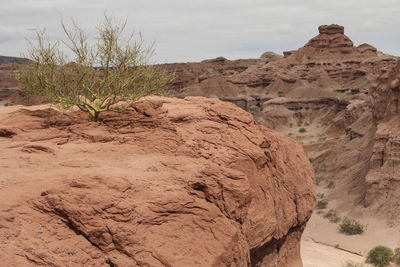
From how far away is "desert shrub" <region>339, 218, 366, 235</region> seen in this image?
15606 millimetres

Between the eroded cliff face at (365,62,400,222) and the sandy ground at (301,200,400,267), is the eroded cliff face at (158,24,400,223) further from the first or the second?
the sandy ground at (301,200,400,267)

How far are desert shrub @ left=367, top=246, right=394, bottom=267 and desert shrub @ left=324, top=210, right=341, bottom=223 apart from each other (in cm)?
389

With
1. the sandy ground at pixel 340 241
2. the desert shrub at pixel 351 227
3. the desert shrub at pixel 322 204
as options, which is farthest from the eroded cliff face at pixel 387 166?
the desert shrub at pixel 322 204

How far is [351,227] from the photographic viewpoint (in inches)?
621

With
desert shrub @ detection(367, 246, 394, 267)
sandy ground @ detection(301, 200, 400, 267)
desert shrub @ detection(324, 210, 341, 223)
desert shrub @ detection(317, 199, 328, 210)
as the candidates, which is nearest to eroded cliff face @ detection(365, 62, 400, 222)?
sandy ground @ detection(301, 200, 400, 267)

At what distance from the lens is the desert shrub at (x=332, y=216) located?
17.2 m

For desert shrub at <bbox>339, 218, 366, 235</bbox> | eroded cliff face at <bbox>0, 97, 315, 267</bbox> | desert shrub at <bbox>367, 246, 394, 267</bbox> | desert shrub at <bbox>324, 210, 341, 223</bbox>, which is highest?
eroded cliff face at <bbox>0, 97, 315, 267</bbox>

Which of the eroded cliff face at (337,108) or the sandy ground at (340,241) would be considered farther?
the eroded cliff face at (337,108)

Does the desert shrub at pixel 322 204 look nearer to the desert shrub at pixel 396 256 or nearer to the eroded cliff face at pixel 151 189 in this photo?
the desert shrub at pixel 396 256

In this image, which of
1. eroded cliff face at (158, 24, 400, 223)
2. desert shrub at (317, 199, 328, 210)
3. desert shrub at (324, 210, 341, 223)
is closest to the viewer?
desert shrub at (324, 210, 341, 223)

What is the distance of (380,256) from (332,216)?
16.9ft

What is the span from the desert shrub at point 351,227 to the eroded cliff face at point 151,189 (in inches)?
336

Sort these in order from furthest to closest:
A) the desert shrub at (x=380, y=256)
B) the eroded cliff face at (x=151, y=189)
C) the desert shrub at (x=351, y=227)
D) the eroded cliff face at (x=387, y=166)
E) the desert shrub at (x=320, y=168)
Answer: the desert shrub at (x=320, y=168), the eroded cliff face at (x=387, y=166), the desert shrub at (x=351, y=227), the desert shrub at (x=380, y=256), the eroded cliff face at (x=151, y=189)

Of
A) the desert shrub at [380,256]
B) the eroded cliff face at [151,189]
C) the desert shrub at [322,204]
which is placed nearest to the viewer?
the eroded cliff face at [151,189]
